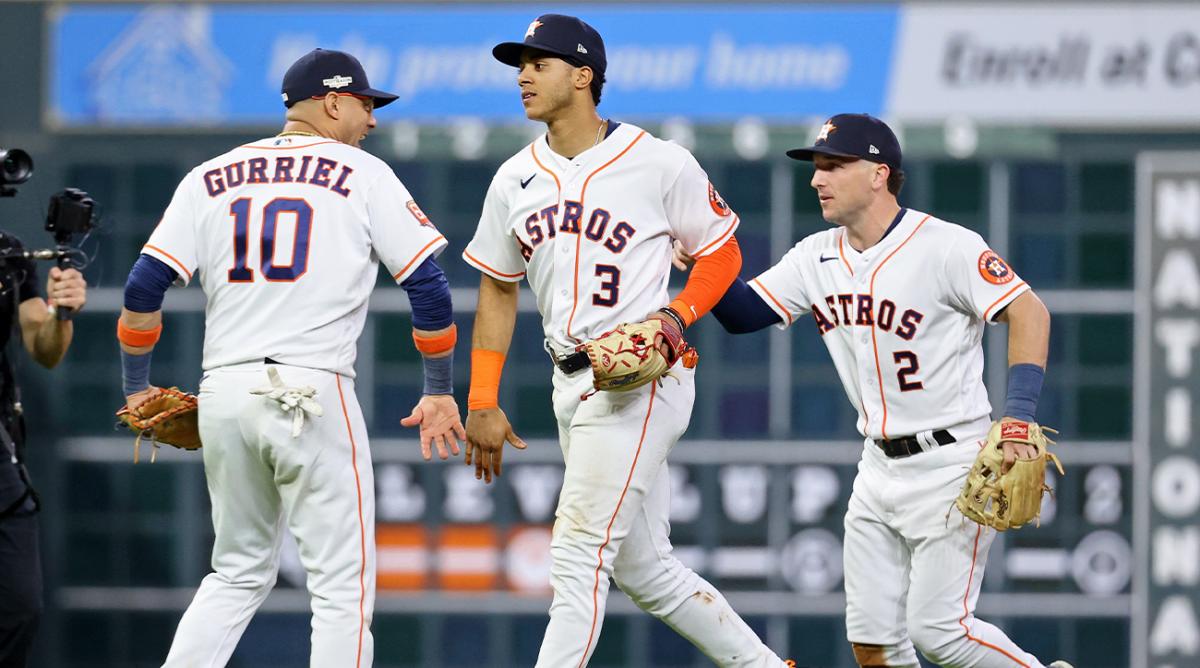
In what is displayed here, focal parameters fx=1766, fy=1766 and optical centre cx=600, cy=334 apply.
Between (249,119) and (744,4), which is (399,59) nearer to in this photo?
(249,119)

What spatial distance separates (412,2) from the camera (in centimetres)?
892

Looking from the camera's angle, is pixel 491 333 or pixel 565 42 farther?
pixel 491 333

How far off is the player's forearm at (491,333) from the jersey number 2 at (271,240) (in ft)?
1.89

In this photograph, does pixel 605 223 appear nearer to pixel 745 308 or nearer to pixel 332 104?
pixel 745 308

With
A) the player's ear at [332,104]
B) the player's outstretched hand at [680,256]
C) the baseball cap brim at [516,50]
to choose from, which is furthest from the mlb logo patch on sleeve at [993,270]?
the player's ear at [332,104]

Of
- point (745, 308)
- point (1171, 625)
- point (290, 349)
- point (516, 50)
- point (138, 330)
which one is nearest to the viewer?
point (290, 349)

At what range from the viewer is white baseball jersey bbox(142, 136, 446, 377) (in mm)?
4652

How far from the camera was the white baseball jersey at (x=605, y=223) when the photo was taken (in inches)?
188

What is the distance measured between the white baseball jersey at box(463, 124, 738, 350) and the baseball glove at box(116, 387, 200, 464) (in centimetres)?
103

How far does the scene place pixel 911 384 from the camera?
503 cm

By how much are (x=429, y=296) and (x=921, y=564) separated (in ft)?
5.17

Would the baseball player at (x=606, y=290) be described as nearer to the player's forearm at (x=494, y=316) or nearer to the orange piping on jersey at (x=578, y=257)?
the orange piping on jersey at (x=578, y=257)

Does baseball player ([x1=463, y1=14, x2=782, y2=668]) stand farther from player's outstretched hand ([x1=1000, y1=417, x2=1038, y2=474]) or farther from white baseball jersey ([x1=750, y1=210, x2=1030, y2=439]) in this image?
player's outstretched hand ([x1=1000, y1=417, x2=1038, y2=474])

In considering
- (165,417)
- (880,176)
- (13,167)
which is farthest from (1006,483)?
(13,167)
